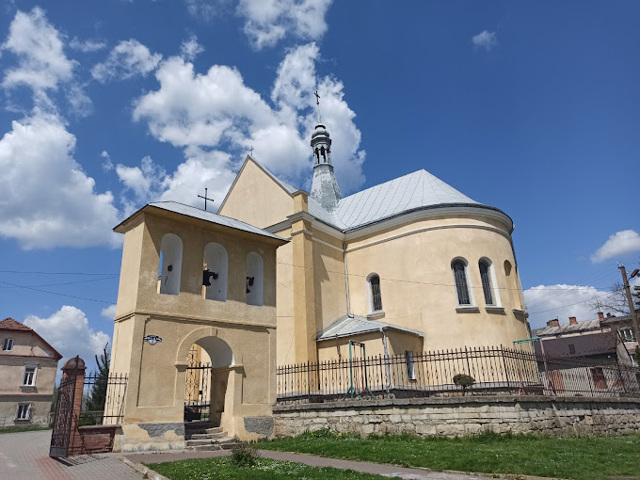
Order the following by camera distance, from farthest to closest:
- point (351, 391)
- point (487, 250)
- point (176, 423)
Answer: point (487, 250) → point (351, 391) → point (176, 423)

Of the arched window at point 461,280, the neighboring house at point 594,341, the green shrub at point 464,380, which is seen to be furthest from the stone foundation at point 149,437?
the neighboring house at point 594,341

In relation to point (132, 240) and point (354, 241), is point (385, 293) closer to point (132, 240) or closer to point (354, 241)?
point (354, 241)

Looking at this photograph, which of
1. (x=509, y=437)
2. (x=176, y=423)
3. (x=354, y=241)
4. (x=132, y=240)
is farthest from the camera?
(x=354, y=241)

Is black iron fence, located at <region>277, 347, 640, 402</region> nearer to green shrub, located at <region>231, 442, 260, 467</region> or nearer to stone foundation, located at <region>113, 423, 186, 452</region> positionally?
stone foundation, located at <region>113, 423, 186, 452</region>

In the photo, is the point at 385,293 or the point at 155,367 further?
the point at 385,293

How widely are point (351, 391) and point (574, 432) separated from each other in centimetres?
721

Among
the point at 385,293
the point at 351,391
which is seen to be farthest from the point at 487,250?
the point at 351,391

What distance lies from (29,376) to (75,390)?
100.0 ft

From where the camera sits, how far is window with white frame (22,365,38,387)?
116 feet

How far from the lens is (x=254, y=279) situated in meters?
16.7

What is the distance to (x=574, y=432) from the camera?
13.2 m

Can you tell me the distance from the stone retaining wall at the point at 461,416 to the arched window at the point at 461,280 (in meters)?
7.19

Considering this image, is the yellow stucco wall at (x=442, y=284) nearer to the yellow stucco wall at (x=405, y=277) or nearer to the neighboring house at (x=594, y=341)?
the yellow stucco wall at (x=405, y=277)

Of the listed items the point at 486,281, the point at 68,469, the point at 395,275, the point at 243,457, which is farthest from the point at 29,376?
the point at 486,281
